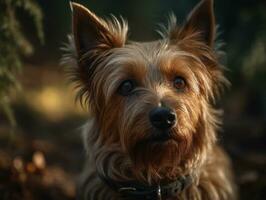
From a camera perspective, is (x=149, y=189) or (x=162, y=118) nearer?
(x=162, y=118)

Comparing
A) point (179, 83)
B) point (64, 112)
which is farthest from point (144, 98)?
point (64, 112)

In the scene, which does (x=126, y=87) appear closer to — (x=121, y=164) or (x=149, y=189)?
(x=121, y=164)

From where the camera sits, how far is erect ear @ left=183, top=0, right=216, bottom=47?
22.4ft

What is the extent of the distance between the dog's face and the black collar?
0.52 feet

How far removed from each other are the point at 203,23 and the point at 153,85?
32.3 inches

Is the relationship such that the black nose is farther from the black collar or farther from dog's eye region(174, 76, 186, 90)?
the black collar

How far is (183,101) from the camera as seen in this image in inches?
253

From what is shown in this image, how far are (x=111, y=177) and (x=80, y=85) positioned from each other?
87 centimetres

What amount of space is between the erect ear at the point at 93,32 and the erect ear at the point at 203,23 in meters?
0.59

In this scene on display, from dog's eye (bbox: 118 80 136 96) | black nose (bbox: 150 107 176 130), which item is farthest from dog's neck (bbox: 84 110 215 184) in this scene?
black nose (bbox: 150 107 176 130)

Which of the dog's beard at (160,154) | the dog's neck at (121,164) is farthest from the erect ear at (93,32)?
the dog's beard at (160,154)

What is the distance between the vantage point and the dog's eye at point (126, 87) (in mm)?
6633

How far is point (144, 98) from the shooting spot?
6363 millimetres

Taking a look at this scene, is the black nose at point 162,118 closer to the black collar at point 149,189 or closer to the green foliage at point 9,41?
the black collar at point 149,189
